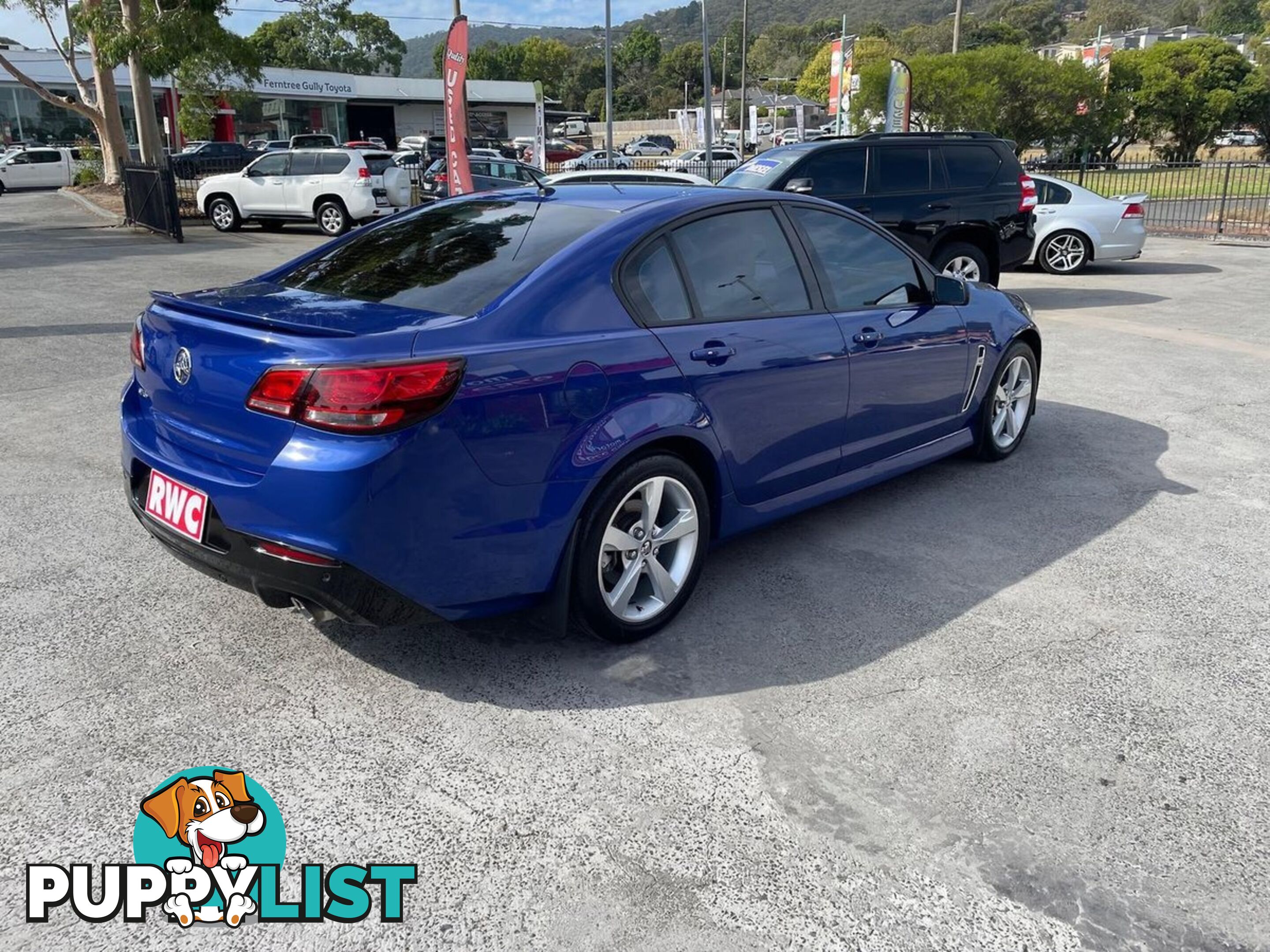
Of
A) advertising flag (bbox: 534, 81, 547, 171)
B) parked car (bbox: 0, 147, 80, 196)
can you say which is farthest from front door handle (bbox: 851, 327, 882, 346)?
parked car (bbox: 0, 147, 80, 196)

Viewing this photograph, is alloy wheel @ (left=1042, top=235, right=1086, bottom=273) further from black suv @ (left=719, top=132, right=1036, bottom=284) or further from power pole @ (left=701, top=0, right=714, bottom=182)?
power pole @ (left=701, top=0, right=714, bottom=182)

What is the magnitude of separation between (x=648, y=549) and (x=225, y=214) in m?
20.1

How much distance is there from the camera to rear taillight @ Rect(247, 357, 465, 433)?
300 cm

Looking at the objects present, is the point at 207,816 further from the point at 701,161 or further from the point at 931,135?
the point at 701,161

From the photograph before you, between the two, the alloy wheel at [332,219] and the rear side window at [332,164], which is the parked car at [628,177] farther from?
the alloy wheel at [332,219]

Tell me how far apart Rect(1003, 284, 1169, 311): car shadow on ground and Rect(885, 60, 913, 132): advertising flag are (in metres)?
8.27

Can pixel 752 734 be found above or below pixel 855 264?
below

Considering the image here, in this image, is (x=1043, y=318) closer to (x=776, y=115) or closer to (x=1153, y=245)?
(x=1153, y=245)

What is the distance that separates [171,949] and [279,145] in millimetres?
45881

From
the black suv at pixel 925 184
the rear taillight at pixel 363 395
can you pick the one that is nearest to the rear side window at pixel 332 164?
the black suv at pixel 925 184

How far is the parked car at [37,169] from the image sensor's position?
3484 cm

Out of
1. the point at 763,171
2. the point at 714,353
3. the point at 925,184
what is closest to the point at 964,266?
the point at 925,184

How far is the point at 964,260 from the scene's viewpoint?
1106 centimetres

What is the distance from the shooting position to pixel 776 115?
3214 inches
